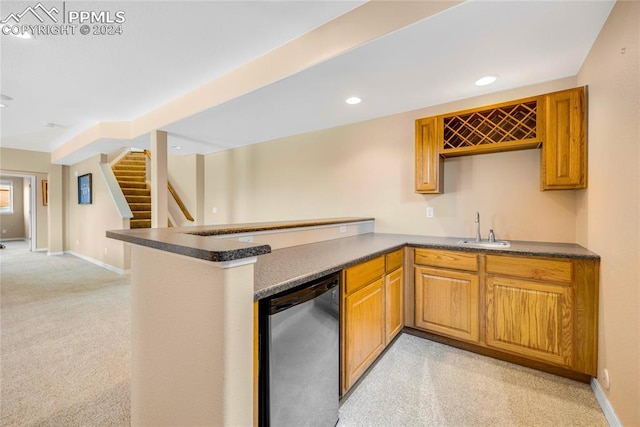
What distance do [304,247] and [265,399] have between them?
1266 millimetres

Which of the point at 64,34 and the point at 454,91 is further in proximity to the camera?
the point at 454,91

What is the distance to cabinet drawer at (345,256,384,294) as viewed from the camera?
5.84 feet

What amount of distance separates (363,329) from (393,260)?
0.73 metres

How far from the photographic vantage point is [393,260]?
245cm

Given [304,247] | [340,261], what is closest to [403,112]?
[304,247]

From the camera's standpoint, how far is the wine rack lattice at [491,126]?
7.92 feet

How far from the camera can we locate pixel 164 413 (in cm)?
129

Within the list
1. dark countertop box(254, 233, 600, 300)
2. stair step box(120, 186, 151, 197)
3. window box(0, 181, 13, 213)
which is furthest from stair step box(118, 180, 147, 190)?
window box(0, 181, 13, 213)

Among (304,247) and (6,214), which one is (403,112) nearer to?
(304,247)

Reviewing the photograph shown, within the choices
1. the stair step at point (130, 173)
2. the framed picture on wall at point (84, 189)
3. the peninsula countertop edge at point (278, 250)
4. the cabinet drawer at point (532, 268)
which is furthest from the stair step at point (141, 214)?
the cabinet drawer at point (532, 268)

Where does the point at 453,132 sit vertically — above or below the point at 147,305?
above

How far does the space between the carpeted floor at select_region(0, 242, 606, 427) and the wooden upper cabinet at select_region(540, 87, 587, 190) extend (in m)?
1.53

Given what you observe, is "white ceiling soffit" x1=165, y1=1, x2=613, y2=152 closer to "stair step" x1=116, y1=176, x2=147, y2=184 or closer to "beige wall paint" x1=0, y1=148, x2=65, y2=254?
"stair step" x1=116, y1=176, x2=147, y2=184

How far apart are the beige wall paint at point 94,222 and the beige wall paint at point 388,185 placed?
202cm
